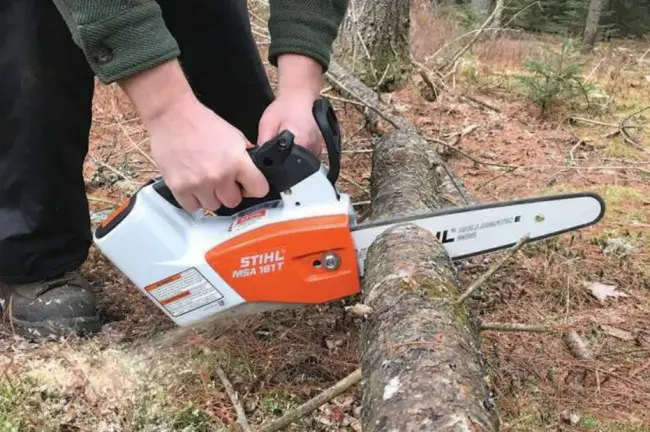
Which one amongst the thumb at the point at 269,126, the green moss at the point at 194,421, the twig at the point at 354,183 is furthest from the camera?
the twig at the point at 354,183

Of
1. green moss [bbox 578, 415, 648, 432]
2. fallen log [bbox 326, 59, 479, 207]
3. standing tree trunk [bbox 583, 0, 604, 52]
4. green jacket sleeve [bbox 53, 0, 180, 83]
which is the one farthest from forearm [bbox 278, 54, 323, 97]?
standing tree trunk [bbox 583, 0, 604, 52]

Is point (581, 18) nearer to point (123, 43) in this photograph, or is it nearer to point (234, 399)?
point (234, 399)

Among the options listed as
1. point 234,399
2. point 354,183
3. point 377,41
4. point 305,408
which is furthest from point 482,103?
point 305,408

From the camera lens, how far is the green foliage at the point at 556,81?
14.3 feet

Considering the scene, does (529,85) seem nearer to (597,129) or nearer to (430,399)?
(597,129)

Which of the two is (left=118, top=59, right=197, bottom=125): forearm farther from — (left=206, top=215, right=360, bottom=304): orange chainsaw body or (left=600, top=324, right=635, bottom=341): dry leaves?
(left=600, top=324, right=635, bottom=341): dry leaves

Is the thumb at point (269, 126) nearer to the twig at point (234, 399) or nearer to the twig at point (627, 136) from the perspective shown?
the twig at point (234, 399)

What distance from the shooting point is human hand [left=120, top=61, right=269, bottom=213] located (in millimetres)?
1438

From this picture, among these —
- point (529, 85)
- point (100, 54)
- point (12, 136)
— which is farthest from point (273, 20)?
point (529, 85)

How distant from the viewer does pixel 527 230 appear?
1907mm

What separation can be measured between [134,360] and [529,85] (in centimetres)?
342

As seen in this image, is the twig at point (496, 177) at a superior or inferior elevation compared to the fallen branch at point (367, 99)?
inferior

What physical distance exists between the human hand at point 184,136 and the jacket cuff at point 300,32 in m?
0.46

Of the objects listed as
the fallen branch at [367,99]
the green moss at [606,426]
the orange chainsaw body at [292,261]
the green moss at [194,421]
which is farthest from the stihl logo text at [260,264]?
the fallen branch at [367,99]
